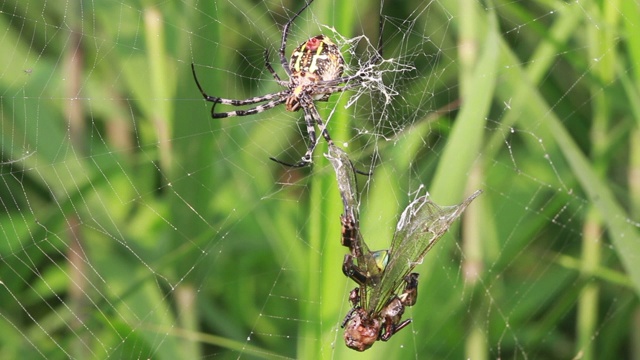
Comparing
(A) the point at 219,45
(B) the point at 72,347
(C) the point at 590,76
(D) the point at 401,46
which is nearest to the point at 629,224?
(C) the point at 590,76

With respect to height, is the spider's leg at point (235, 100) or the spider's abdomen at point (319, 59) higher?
the spider's abdomen at point (319, 59)

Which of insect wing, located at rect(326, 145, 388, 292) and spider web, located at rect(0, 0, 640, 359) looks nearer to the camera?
insect wing, located at rect(326, 145, 388, 292)

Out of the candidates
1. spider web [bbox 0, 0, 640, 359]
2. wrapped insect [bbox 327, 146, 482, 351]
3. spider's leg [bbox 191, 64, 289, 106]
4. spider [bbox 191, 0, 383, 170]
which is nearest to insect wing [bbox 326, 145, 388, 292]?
wrapped insect [bbox 327, 146, 482, 351]

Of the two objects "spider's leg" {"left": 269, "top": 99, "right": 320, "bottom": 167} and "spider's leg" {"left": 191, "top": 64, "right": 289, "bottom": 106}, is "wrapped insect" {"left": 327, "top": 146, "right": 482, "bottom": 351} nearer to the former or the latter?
"spider's leg" {"left": 191, "top": 64, "right": 289, "bottom": 106}

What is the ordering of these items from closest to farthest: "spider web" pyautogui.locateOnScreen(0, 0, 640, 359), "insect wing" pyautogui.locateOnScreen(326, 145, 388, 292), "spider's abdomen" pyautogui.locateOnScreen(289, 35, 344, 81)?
"insect wing" pyautogui.locateOnScreen(326, 145, 388, 292), "spider web" pyautogui.locateOnScreen(0, 0, 640, 359), "spider's abdomen" pyautogui.locateOnScreen(289, 35, 344, 81)

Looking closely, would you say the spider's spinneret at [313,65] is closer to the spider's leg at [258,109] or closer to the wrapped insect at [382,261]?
the spider's leg at [258,109]

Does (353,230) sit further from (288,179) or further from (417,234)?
(288,179)

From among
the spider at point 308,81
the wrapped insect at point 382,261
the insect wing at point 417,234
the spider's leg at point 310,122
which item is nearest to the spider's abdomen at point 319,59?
the spider at point 308,81

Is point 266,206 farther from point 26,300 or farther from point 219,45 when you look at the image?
point 26,300
